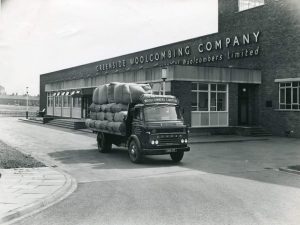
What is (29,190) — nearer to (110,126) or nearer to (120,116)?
(120,116)

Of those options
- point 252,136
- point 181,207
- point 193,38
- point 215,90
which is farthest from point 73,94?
point 181,207

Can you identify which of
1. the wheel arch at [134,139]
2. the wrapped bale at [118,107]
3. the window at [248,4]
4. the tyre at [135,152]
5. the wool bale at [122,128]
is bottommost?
the tyre at [135,152]

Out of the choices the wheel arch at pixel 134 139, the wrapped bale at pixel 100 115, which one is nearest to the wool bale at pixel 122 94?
the wrapped bale at pixel 100 115

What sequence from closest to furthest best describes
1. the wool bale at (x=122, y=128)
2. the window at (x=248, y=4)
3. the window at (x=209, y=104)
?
1. the wool bale at (x=122, y=128)
2. the window at (x=209, y=104)
3. the window at (x=248, y=4)

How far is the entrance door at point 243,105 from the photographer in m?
29.7

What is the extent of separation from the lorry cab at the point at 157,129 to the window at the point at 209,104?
11278mm

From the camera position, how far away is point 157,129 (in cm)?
1412

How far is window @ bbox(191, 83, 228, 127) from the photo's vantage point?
26.5 metres

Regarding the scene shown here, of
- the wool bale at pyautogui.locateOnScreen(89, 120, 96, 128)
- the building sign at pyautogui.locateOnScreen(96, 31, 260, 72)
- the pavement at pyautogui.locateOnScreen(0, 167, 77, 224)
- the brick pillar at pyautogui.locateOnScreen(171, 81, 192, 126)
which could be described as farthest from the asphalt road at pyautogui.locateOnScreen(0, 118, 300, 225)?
the building sign at pyautogui.locateOnScreen(96, 31, 260, 72)

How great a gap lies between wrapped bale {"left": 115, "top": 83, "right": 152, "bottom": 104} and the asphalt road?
2316 mm

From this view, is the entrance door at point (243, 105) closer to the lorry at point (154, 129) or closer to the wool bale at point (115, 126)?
the lorry at point (154, 129)

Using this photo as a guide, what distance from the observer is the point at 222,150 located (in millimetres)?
18844

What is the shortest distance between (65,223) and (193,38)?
29.5 m

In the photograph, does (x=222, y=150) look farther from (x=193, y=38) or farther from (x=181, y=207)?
(x=193, y=38)
